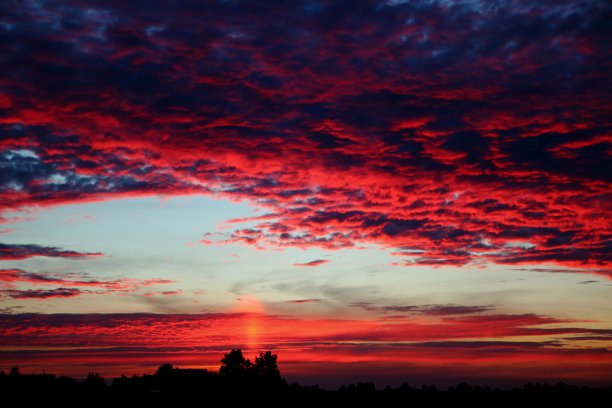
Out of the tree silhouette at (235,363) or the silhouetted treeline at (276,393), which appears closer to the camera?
the silhouetted treeline at (276,393)

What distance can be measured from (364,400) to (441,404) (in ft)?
27.6

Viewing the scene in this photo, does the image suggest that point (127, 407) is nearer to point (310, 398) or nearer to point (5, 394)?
point (5, 394)

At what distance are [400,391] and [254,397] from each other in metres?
23.7

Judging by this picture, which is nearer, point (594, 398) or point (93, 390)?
point (93, 390)

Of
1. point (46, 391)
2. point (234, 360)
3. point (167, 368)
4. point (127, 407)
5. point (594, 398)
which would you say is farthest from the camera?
point (234, 360)

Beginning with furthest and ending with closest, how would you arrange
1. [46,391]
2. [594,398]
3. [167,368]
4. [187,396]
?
[167,368], [594,398], [187,396], [46,391]

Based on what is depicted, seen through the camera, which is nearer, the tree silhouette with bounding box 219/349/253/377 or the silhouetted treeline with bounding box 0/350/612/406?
the silhouetted treeline with bounding box 0/350/612/406

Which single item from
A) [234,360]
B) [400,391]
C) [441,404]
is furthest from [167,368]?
[441,404]

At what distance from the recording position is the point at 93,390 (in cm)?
5784

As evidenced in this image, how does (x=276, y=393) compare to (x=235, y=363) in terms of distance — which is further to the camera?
(x=235, y=363)

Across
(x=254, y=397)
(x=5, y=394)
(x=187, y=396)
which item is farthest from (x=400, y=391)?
(x=5, y=394)

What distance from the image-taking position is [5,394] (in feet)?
171

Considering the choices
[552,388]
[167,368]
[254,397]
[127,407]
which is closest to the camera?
[127,407]

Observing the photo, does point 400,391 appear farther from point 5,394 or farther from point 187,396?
point 5,394
